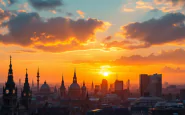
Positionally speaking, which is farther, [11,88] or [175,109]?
[175,109]

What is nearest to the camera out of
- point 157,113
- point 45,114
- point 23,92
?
point 23,92


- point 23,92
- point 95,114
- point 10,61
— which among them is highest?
point 10,61

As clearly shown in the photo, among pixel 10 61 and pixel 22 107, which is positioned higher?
pixel 10 61

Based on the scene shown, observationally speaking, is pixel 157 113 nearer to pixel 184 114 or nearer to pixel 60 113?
pixel 184 114

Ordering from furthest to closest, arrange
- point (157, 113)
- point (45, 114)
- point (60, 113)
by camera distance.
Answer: point (60, 113) → point (45, 114) → point (157, 113)

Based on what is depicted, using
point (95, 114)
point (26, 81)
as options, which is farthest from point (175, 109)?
point (26, 81)

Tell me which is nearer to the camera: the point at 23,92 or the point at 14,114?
the point at 14,114

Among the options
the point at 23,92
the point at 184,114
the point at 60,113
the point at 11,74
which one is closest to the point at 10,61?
the point at 11,74

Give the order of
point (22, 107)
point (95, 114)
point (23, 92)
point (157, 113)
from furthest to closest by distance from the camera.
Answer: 1. point (95, 114)
2. point (157, 113)
3. point (23, 92)
4. point (22, 107)

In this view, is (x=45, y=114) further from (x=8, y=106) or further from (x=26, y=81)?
(x=8, y=106)
